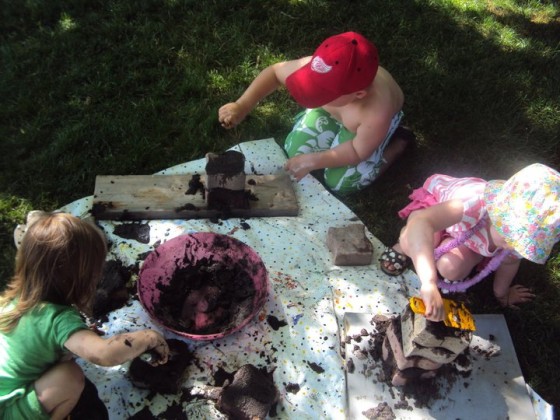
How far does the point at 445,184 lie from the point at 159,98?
2240 millimetres

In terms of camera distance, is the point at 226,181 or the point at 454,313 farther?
the point at 226,181

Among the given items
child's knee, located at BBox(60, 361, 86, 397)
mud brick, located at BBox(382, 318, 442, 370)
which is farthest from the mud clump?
mud brick, located at BBox(382, 318, 442, 370)

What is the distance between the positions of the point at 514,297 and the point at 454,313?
1060 mm

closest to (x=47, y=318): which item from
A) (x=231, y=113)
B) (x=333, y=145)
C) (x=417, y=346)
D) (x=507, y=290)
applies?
(x=417, y=346)

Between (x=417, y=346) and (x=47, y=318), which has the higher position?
(x=47, y=318)

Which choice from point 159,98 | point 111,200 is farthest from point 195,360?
point 159,98

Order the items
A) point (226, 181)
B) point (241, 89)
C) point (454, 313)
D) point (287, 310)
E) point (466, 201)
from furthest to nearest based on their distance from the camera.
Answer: point (241, 89) < point (226, 181) < point (287, 310) < point (466, 201) < point (454, 313)

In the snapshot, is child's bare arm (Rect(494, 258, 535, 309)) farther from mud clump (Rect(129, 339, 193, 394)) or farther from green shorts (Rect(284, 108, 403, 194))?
mud clump (Rect(129, 339, 193, 394))

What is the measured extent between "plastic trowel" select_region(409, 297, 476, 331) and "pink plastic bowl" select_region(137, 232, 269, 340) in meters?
0.81

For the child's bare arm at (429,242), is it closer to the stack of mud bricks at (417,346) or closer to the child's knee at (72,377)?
the stack of mud bricks at (417,346)

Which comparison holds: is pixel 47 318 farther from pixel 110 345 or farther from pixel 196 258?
pixel 196 258

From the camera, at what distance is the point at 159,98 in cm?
380

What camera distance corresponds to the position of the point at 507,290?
2971 millimetres

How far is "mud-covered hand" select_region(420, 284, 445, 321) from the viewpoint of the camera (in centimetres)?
213
